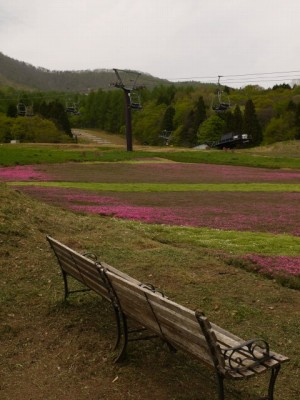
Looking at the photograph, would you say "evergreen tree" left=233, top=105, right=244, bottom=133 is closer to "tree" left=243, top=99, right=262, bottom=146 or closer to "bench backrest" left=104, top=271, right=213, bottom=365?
"tree" left=243, top=99, right=262, bottom=146

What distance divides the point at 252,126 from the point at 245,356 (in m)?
123

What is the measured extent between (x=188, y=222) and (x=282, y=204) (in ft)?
29.2

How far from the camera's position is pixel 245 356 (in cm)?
566

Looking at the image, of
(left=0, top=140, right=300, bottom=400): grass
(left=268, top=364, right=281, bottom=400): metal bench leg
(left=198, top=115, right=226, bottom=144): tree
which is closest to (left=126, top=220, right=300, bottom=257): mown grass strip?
(left=0, top=140, right=300, bottom=400): grass

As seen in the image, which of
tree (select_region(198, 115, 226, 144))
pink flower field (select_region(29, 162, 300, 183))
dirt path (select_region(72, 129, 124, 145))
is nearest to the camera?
pink flower field (select_region(29, 162, 300, 183))

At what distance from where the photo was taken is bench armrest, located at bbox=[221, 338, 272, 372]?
533 cm

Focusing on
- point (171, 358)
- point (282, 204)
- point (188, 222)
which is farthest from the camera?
point (282, 204)

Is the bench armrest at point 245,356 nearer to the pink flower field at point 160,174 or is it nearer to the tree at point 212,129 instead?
the pink flower field at point 160,174

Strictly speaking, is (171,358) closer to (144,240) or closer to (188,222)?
(144,240)

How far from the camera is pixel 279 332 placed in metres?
8.27

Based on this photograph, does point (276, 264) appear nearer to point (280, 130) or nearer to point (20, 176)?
point (20, 176)

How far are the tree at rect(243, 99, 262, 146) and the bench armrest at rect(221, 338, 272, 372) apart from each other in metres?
120

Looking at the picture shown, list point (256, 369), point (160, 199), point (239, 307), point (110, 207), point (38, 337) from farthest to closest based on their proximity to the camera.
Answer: point (160, 199) < point (110, 207) < point (239, 307) < point (38, 337) < point (256, 369)

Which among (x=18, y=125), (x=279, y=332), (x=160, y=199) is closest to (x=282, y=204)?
(x=160, y=199)
